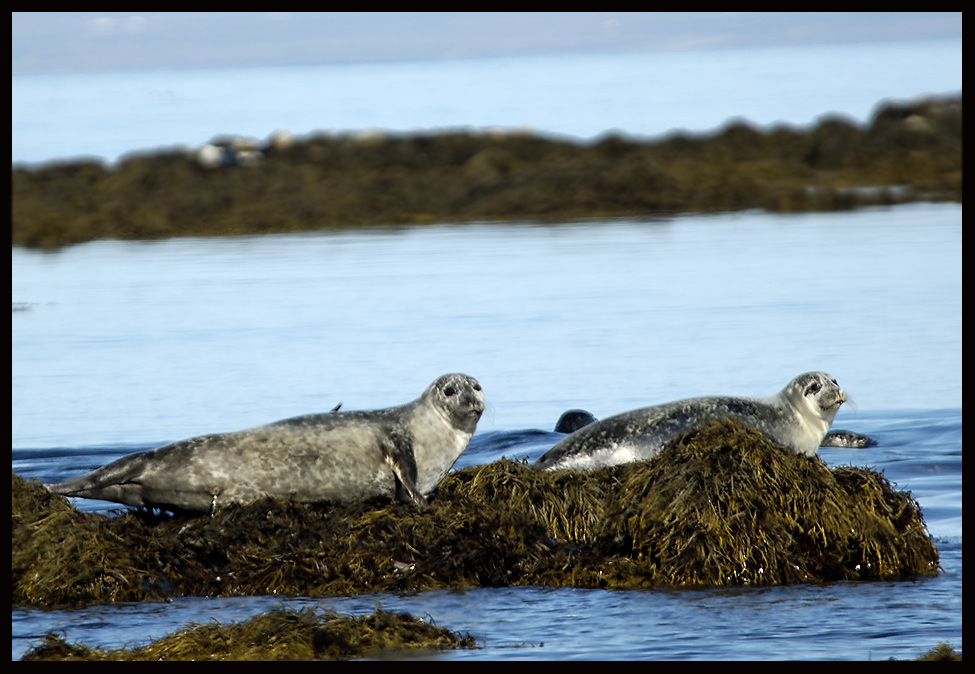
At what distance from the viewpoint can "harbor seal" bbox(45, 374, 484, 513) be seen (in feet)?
25.4

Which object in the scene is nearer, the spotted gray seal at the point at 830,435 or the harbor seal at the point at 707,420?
the harbor seal at the point at 707,420

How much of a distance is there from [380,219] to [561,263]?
10210 mm

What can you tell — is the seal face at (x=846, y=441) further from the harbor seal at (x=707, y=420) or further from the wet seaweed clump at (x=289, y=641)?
the wet seaweed clump at (x=289, y=641)

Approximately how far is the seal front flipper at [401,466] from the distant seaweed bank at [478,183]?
84.9 feet

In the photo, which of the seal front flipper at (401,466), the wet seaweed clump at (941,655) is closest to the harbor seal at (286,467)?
the seal front flipper at (401,466)

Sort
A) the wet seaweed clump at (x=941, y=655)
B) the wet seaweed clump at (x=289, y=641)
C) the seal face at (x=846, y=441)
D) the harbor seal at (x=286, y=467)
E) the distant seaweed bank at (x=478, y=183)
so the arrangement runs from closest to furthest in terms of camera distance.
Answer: the wet seaweed clump at (x=941, y=655)
the wet seaweed clump at (x=289, y=641)
the harbor seal at (x=286, y=467)
the seal face at (x=846, y=441)
the distant seaweed bank at (x=478, y=183)

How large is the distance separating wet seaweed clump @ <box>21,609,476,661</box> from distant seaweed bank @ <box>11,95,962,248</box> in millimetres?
27480

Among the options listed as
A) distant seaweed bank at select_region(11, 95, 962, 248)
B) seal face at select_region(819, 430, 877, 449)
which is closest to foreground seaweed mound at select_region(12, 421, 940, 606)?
seal face at select_region(819, 430, 877, 449)

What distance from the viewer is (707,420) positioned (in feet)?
29.9

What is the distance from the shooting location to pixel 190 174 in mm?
36562

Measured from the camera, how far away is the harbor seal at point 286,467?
25.4ft

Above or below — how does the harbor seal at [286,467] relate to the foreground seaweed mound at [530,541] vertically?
above
